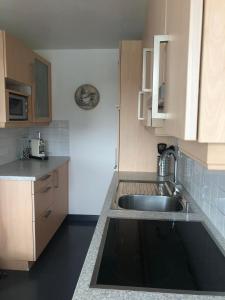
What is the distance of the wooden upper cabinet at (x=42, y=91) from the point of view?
3.08 m

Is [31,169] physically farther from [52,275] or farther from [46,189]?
[52,275]

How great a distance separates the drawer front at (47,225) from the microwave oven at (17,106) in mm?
992

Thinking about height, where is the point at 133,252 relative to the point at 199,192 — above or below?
below

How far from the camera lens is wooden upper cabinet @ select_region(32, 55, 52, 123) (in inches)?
121

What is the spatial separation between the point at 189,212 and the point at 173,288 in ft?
2.41

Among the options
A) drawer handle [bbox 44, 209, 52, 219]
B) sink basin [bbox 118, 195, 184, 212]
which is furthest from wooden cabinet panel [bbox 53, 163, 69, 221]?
sink basin [bbox 118, 195, 184, 212]

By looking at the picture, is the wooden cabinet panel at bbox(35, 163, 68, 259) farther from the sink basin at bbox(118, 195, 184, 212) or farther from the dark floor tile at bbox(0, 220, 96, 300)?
the sink basin at bbox(118, 195, 184, 212)

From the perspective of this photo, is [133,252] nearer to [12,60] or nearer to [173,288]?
[173,288]

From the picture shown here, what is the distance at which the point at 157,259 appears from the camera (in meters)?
0.99

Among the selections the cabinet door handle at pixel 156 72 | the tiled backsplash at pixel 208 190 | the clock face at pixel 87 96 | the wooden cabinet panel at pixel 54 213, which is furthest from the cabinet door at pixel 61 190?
the cabinet door handle at pixel 156 72

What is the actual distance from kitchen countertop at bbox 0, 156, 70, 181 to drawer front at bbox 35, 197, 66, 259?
0.42 metres

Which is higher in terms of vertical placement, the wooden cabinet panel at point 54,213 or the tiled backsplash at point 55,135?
the tiled backsplash at point 55,135

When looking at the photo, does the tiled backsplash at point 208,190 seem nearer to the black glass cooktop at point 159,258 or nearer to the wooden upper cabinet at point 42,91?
the black glass cooktop at point 159,258

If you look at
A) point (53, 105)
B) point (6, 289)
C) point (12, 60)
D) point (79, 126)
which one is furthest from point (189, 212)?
point (53, 105)
